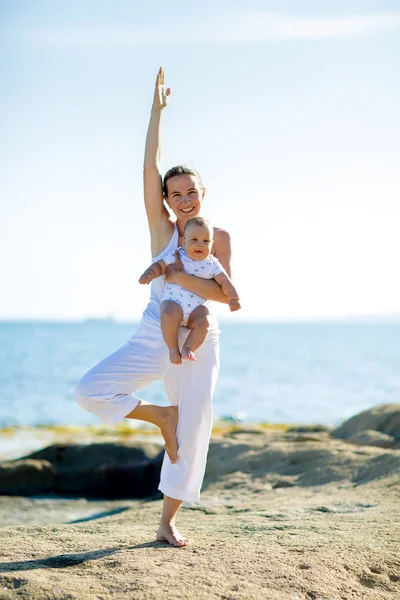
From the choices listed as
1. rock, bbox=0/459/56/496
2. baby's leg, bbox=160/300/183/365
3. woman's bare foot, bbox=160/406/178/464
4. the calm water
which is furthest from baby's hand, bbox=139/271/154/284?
the calm water

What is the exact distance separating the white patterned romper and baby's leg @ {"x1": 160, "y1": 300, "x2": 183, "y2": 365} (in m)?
0.09

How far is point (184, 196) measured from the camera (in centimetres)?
481

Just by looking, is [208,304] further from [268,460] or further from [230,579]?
[268,460]

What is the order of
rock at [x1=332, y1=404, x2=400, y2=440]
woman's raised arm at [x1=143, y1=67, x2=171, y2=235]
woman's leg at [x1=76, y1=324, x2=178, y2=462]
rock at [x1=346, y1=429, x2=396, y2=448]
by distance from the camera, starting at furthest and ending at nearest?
rock at [x1=332, y1=404, x2=400, y2=440] → rock at [x1=346, y1=429, x2=396, y2=448] → woman's raised arm at [x1=143, y1=67, x2=171, y2=235] → woman's leg at [x1=76, y1=324, x2=178, y2=462]

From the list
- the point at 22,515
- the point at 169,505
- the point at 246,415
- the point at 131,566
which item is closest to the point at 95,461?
the point at 22,515

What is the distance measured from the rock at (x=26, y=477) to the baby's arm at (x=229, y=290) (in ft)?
18.3

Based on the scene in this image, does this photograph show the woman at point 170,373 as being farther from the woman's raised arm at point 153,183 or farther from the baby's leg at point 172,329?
the baby's leg at point 172,329

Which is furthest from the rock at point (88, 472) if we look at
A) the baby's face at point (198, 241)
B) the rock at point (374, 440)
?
the baby's face at point (198, 241)

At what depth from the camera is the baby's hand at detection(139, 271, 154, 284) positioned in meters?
4.56

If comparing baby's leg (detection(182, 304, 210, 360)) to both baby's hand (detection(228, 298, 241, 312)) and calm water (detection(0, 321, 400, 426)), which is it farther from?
calm water (detection(0, 321, 400, 426))

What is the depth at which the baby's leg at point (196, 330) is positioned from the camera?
175 inches

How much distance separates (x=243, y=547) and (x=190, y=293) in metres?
1.55

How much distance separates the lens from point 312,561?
414cm

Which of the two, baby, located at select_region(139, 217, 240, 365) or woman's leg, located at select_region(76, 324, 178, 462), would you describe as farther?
baby, located at select_region(139, 217, 240, 365)
